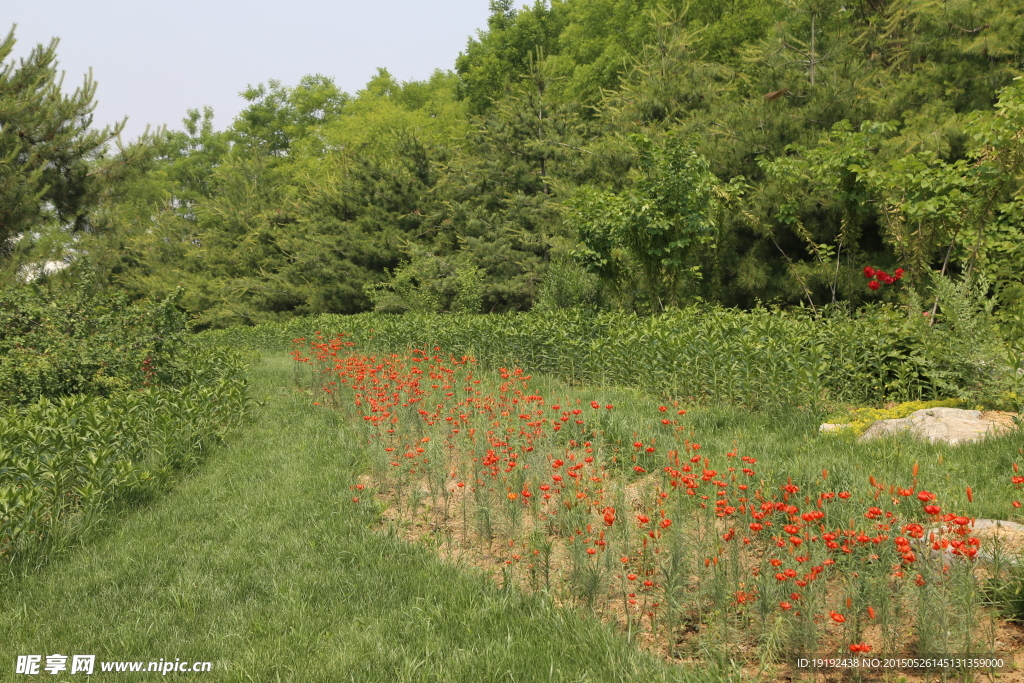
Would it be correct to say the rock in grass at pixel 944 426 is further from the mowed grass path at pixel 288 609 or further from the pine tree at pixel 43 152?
the pine tree at pixel 43 152

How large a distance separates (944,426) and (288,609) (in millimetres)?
5509

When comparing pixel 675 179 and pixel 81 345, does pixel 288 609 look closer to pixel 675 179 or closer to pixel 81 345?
pixel 81 345

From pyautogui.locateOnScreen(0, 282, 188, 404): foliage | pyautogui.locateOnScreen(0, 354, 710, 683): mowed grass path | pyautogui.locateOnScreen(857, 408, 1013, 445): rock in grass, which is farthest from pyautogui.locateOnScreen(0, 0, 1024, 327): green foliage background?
pyautogui.locateOnScreen(0, 354, 710, 683): mowed grass path

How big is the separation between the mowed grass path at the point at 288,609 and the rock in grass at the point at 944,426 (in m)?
3.95

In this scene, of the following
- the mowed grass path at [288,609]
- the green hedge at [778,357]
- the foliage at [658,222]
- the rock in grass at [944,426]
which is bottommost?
the mowed grass path at [288,609]

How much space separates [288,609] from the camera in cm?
381

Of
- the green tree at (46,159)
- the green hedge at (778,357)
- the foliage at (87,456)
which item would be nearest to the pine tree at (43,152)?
the green tree at (46,159)

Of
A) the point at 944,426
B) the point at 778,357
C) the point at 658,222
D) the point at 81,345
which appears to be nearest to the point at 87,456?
the point at 81,345

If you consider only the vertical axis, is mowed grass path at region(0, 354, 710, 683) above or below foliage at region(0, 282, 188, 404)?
below

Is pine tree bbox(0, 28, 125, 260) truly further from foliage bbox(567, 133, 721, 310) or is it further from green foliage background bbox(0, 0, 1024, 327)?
foliage bbox(567, 133, 721, 310)

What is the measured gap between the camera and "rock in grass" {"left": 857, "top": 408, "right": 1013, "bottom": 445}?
565 cm

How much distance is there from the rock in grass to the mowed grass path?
3.95 meters

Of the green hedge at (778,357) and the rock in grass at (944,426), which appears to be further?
the green hedge at (778,357)

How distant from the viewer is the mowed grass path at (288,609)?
3213 mm
